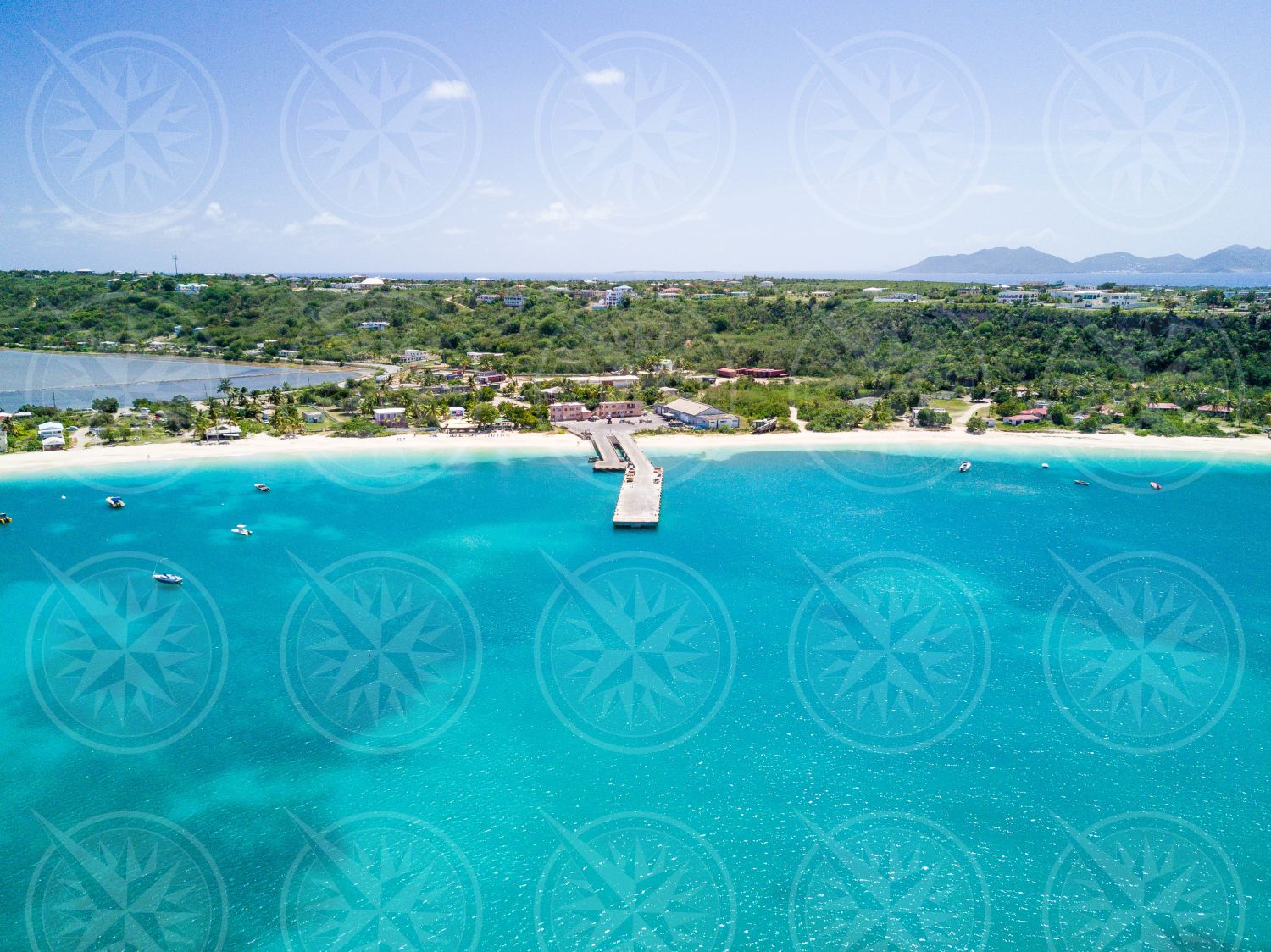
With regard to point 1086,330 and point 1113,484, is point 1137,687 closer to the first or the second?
point 1113,484

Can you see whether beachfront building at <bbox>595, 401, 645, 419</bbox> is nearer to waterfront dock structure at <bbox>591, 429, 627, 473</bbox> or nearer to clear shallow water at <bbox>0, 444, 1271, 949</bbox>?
waterfront dock structure at <bbox>591, 429, 627, 473</bbox>

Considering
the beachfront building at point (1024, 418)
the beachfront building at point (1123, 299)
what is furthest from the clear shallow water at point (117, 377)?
the beachfront building at point (1123, 299)

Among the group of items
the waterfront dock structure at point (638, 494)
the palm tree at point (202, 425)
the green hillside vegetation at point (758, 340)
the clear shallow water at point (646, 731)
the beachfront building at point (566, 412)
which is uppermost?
the green hillside vegetation at point (758, 340)

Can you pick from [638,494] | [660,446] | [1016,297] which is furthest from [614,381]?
[1016,297]

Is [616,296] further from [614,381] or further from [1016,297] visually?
[1016,297]

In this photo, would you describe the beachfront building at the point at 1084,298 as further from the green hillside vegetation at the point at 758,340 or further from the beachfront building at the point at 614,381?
the beachfront building at the point at 614,381

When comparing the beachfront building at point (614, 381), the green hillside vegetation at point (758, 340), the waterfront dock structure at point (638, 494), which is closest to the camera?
the waterfront dock structure at point (638, 494)

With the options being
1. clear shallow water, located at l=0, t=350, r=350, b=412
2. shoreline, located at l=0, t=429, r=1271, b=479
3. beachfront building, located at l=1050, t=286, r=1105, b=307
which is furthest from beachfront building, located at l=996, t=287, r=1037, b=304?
clear shallow water, located at l=0, t=350, r=350, b=412

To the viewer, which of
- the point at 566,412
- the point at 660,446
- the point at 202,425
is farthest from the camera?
the point at 566,412
